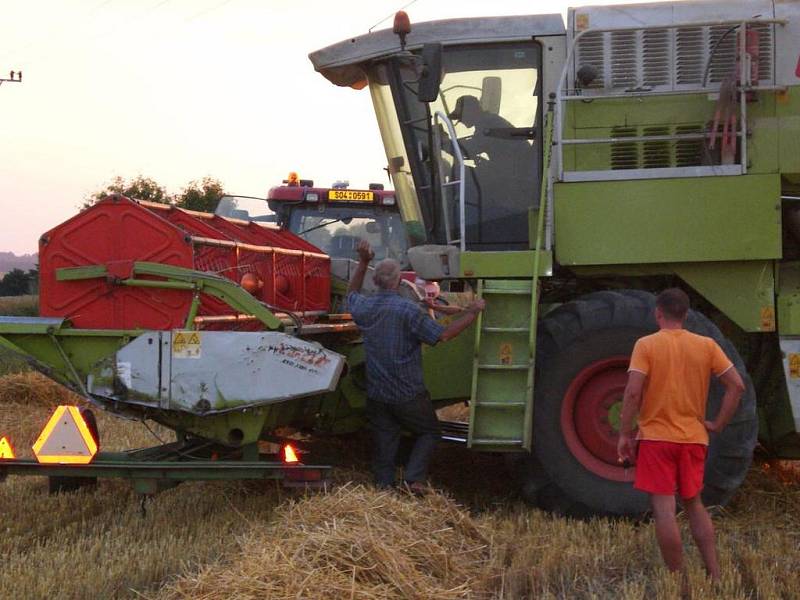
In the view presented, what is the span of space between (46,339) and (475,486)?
2.47 meters

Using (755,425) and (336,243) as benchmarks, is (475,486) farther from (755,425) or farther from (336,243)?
(336,243)

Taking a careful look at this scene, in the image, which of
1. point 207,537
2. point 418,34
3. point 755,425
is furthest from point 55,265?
point 755,425

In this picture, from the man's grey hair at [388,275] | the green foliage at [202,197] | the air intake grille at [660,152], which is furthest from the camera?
the green foliage at [202,197]

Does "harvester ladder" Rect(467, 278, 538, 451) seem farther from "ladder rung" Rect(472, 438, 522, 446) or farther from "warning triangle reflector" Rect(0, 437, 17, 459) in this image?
"warning triangle reflector" Rect(0, 437, 17, 459)

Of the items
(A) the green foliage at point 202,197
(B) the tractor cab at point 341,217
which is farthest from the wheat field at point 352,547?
(A) the green foliage at point 202,197

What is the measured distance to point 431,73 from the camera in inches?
204

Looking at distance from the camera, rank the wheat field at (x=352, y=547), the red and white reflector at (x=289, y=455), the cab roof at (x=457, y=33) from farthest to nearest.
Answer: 1. the cab roof at (x=457, y=33)
2. the red and white reflector at (x=289, y=455)
3. the wheat field at (x=352, y=547)

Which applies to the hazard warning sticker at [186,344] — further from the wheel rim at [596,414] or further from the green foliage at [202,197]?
the green foliage at [202,197]

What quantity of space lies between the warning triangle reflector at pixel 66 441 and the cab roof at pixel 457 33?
2.47 m

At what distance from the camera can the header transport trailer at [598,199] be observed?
16.9ft

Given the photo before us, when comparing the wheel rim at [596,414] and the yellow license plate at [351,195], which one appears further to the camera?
the yellow license plate at [351,195]

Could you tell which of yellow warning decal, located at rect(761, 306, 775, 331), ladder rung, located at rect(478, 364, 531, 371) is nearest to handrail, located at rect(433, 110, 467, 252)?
ladder rung, located at rect(478, 364, 531, 371)

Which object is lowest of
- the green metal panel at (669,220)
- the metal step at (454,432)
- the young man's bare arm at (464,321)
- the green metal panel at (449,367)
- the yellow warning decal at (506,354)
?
the metal step at (454,432)

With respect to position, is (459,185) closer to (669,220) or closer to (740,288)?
(669,220)
